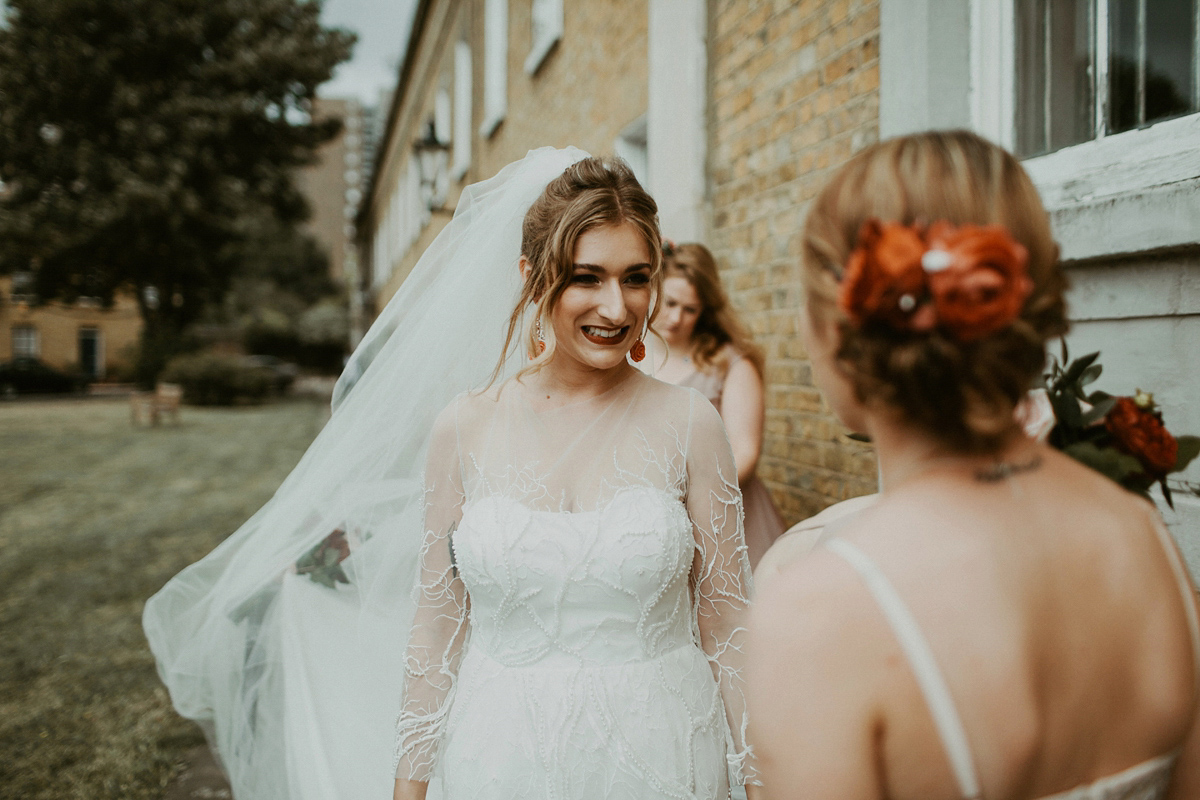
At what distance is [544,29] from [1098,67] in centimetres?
642

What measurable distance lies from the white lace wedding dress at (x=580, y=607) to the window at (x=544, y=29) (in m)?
5.84

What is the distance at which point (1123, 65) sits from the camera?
2283mm

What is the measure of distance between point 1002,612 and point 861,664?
16 centimetres

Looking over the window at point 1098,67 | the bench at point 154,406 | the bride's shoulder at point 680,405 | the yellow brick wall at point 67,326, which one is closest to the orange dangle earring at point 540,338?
the bride's shoulder at point 680,405

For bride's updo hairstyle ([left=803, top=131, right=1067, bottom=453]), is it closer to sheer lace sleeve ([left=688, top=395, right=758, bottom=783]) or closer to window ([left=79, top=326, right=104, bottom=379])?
sheer lace sleeve ([left=688, top=395, right=758, bottom=783])

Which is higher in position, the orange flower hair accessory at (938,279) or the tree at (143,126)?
the tree at (143,126)

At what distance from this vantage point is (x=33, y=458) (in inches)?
539

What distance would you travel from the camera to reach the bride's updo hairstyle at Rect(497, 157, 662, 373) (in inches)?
76.3

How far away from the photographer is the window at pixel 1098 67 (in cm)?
213

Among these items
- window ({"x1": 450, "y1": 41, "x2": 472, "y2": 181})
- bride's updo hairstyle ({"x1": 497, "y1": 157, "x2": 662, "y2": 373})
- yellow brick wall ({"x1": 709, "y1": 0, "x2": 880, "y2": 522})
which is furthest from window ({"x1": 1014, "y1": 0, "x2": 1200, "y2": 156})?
window ({"x1": 450, "y1": 41, "x2": 472, "y2": 181})

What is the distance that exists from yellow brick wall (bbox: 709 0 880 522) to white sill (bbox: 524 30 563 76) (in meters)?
3.13

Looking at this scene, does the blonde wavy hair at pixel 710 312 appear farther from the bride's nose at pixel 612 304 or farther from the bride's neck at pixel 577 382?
the bride's nose at pixel 612 304

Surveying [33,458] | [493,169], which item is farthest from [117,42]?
[493,169]

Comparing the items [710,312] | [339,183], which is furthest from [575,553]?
[339,183]
